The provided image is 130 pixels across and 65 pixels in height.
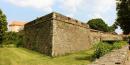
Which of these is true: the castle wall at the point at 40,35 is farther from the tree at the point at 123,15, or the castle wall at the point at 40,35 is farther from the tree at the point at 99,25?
the tree at the point at 99,25

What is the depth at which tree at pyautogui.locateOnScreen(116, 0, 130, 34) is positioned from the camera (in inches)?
1287

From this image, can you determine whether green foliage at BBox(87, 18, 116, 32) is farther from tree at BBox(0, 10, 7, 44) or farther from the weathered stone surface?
the weathered stone surface

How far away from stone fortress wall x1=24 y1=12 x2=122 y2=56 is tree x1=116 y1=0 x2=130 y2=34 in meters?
7.79

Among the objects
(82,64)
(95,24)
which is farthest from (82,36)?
(95,24)

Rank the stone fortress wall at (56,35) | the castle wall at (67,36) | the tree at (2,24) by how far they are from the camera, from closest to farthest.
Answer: the stone fortress wall at (56,35) → the castle wall at (67,36) → the tree at (2,24)

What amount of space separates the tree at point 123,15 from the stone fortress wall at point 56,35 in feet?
25.6

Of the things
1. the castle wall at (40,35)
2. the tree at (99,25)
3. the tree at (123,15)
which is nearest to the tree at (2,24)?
the castle wall at (40,35)

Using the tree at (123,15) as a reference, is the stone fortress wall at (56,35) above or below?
below

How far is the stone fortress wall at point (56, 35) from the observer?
19.6 m

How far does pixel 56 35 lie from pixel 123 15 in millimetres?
15348

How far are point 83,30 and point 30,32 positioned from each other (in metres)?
4.61

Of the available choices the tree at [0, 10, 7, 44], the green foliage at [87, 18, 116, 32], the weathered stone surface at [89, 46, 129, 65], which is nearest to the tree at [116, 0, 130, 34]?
the tree at [0, 10, 7, 44]

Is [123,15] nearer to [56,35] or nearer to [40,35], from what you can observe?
[40,35]

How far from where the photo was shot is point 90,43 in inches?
1094
